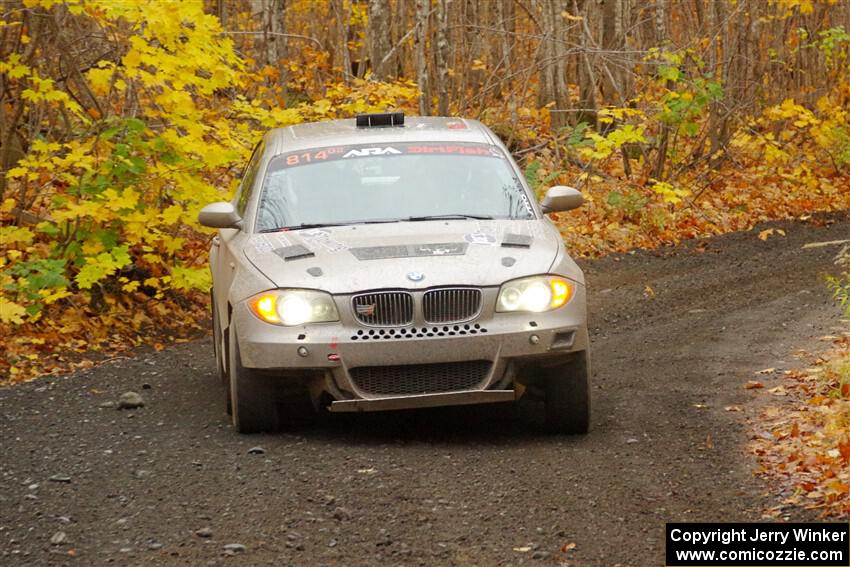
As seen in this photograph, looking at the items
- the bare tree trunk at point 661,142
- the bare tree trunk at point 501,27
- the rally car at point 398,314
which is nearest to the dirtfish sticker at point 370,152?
the rally car at point 398,314

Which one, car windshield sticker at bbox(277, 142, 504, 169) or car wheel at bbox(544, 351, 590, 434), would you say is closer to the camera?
car wheel at bbox(544, 351, 590, 434)

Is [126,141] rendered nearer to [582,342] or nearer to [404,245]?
[404,245]

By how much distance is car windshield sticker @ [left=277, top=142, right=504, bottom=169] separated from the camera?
8336 mm

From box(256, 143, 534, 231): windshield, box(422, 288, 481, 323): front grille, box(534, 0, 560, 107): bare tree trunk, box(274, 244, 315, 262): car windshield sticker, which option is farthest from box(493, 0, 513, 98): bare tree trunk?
box(422, 288, 481, 323): front grille

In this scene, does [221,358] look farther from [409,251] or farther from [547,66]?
[547,66]

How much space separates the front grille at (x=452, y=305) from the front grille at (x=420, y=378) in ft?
0.82

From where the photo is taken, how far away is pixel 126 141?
1123 cm

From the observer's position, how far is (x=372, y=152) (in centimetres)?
834

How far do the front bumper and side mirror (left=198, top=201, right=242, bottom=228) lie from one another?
3.49 feet

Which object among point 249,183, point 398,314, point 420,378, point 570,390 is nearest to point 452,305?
point 398,314

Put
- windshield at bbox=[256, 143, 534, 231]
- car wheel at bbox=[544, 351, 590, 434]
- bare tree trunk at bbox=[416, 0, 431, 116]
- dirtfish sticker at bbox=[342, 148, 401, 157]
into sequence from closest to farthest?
car wheel at bbox=[544, 351, 590, 434] → windshield at bbox=[256, 143, 534, 231] → dirtfish sticker at bbox=[342, 148, 401, 157] → bare tree trunk at bbox=[416, 0, 431, 116]

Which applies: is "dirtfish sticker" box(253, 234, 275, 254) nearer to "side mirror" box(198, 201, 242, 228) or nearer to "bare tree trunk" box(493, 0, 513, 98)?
"side mirror" box(198, 201, 242, 228)

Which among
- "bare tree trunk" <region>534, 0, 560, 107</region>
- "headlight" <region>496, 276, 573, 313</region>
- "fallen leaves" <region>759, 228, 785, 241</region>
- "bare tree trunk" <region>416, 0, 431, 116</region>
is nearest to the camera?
"headlight" <region>496, 276, 573, 313</region>

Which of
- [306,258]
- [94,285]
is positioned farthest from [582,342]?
[94,285]
